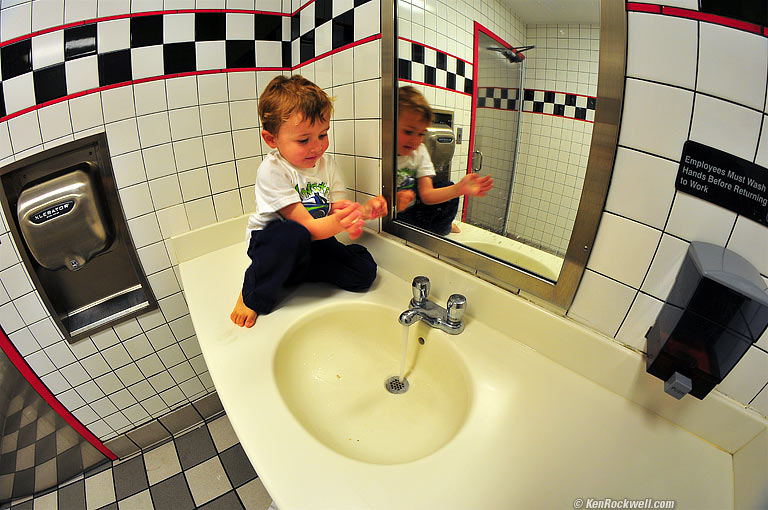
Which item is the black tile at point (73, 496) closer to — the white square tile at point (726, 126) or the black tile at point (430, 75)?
the black tile at point (430, 75)

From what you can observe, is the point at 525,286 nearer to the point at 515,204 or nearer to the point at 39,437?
the point at 515,204

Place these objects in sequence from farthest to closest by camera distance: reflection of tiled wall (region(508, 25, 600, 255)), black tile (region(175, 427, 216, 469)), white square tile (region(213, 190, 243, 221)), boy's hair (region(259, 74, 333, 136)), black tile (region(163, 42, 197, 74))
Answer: black tile (region(175, 427, 216, 469))
white square tile (region(213, 190, 243, 221))
black tile (region(163, 42, 197, 74))
boy's hair (region(259, 74, 333, 136))
reflection of tiled wall (region(508, 25, 600, 255))

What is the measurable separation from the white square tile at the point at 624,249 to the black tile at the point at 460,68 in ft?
1.31

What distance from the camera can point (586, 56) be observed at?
19.6 inches

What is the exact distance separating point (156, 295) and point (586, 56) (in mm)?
1391

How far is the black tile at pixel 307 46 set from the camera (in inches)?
38.6

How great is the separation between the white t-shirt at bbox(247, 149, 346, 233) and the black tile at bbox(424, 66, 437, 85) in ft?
1.08

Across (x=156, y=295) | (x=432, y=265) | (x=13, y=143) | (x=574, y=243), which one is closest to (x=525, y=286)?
(x=574, y=243)

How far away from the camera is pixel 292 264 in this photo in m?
0.80

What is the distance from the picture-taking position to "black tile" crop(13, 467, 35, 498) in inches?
43.5

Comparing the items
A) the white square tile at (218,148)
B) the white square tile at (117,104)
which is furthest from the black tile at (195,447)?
the white square tile at (117,104)

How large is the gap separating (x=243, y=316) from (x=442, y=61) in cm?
75

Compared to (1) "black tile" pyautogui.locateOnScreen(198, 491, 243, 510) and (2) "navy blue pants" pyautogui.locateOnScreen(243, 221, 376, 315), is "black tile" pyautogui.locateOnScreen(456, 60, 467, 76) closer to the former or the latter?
(2) "navy blue pants" pyautogui.locateOnScreen(243, 221, 376, 315)

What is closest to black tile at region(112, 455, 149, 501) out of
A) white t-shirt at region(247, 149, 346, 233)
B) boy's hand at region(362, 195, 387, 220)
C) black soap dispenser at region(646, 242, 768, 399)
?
white t-shirt at region(247, 149, 346, 233)
